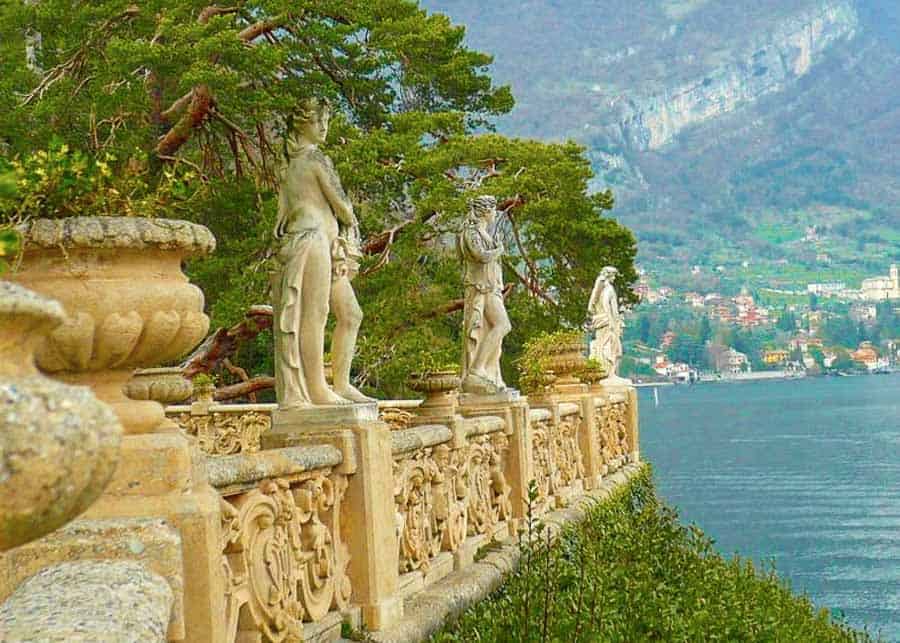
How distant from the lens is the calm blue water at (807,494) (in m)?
23.8

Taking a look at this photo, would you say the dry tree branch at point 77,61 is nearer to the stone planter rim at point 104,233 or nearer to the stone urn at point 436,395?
the stone urn at point 436,395

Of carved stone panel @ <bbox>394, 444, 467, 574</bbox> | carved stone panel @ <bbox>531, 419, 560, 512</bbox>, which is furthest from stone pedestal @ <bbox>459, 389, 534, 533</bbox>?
carved stone panel @ <bbox>394, 444, 467, 574</bbox>

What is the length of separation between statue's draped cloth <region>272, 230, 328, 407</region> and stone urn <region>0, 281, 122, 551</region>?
5.68 m

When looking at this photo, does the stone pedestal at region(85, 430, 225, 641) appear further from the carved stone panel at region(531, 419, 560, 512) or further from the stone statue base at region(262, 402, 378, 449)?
the carved stone panel at region(531, 419, 560, 512)

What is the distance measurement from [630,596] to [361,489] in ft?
10.1

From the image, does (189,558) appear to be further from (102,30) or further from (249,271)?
(102,30)

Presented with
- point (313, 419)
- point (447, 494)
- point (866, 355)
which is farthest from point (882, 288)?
point (313, 419)

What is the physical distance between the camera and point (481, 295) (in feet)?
41.1

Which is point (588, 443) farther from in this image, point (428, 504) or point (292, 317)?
point (292, 317)

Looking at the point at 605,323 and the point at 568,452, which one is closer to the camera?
the point at 568,452

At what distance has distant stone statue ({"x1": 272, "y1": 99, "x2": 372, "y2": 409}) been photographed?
293 inches

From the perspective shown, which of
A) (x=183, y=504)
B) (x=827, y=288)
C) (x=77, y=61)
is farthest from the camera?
(x=827, y=288)

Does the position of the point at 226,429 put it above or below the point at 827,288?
below

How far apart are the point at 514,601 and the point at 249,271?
14.6 m
